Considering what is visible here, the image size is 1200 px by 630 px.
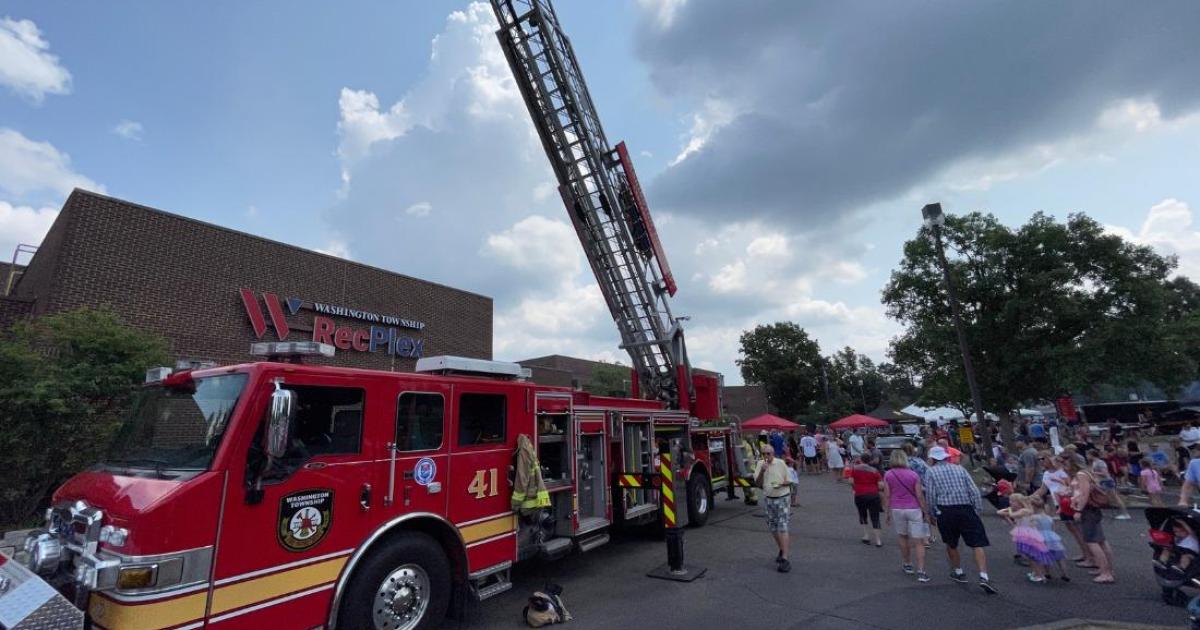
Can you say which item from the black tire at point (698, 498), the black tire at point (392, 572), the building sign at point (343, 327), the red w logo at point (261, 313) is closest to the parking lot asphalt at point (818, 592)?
the black tire at point (392, 572)

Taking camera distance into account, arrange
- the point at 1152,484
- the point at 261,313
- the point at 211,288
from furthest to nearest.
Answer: the point at 261,313 → the point at 211,288 → the point at 1152,484

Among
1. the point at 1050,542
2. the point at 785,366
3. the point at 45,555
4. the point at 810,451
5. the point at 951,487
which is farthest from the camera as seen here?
the point at 785,366

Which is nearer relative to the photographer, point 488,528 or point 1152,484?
point 488,528

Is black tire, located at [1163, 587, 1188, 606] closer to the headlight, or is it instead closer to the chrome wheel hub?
the chrome wheel hub

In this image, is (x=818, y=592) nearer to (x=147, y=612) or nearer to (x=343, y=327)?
(x=147, y=612)

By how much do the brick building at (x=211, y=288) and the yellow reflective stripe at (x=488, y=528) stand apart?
37.7 ft

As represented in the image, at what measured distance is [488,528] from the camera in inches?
206

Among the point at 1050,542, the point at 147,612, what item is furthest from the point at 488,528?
the point at 1050,542

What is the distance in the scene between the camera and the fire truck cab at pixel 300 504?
329cm

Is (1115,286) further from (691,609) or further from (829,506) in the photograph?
(691,609)

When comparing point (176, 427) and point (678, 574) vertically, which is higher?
point (176, 427)

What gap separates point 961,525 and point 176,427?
24.8 feet

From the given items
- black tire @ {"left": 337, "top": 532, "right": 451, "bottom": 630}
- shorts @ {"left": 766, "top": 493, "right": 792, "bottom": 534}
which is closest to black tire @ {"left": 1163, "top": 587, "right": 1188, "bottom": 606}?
shorts @ {"left": 766, "top": 493, "right": 792, "bottom": 534}

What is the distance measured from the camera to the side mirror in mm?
3514
